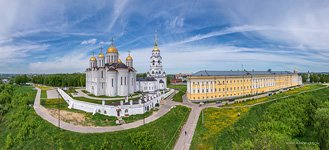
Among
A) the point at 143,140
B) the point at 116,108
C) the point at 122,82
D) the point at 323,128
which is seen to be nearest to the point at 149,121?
the point at 116,108

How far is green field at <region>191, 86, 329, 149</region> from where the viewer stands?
28.5 m

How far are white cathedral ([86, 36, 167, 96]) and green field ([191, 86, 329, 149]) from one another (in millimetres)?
22890

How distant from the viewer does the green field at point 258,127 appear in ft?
93.5

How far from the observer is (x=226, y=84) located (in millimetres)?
58188

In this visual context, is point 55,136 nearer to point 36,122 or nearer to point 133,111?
point 36,122

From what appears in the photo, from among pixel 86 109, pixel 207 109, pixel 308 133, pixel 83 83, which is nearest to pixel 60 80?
pixel 83 83

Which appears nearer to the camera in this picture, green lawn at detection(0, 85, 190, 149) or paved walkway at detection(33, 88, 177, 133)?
green lawn at detection(0, 85, 190, 149)

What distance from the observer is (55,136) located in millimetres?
28422

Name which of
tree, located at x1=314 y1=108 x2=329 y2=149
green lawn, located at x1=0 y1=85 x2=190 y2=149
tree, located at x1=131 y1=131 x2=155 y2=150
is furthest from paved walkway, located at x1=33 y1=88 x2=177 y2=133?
tree, located at x1=314 y1=108 x2=329 y2=149

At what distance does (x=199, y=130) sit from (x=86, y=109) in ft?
73.4

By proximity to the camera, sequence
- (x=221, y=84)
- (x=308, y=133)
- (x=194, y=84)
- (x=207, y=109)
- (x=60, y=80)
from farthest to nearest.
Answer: (x=60, y=80) → (x=221, y=84) → (x=194, y=84) → (x=207, y=109) → (x=308, y=133)

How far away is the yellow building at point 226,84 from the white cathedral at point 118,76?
15.7 metres

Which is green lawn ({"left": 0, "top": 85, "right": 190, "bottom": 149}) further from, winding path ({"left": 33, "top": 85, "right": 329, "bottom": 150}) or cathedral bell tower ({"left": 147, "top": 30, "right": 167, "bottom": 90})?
cathedral bell tower ({"left": 147, "top": 30, "right": 167, "bottom": 90})

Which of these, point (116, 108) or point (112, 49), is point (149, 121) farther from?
point (112, 49)
